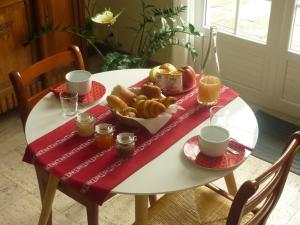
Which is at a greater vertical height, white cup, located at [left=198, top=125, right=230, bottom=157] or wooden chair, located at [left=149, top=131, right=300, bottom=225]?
white cup, located at [left=198, top=125, right=230, bottom=157]

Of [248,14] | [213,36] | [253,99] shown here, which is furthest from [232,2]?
[213,36]

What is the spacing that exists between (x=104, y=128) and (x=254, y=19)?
1.66 metres

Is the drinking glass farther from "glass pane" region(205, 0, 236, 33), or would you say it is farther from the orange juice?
"glass pane" region(205, 0, 236, 33)

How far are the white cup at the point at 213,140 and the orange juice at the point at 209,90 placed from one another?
0.21 m

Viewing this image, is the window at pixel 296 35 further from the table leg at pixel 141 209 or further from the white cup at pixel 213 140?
the table leg at pixel 141 209

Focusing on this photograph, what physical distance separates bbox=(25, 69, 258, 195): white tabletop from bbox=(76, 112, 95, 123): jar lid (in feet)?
0.25

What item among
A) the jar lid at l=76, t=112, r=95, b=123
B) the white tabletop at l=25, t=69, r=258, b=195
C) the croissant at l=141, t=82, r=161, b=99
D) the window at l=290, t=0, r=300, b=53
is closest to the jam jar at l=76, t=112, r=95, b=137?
the jar lid at l=76, t=112, r=95, b=123

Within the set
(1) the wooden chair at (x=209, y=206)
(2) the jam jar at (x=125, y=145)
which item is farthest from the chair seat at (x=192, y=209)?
(2) the jam jar at (x=125, y=145)

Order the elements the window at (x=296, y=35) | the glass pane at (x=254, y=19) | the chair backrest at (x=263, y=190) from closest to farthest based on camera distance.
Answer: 1. the chair backrest at (x=263, y=190)
2. the window at (x=296, y=35)
3. the glass pane at (x=254, y=19)

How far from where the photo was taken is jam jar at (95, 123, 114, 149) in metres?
1.40

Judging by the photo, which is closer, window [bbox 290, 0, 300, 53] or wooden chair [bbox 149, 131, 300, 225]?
wooden chair [bbox 149, 131, 300, 225]

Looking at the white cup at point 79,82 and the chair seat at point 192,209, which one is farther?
the white cup at point 79,82

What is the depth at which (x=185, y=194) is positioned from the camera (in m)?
1.60

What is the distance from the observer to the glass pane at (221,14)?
2836 millimetres
